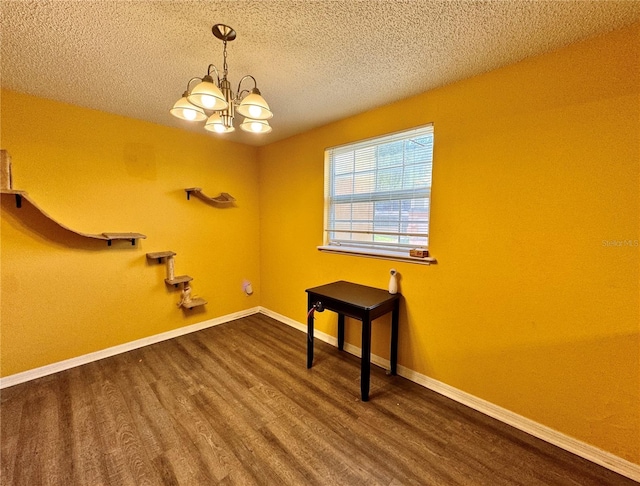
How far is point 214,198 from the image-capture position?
10.7 ft

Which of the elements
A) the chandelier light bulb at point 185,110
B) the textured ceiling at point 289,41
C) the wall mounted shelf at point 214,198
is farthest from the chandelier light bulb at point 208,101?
the wall mounted shelf at point 214,198

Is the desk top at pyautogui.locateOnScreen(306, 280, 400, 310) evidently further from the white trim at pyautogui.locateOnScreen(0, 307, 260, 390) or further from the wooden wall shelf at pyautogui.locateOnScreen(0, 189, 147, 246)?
the wooden wall shelf at pyautogui.locateOnScreen(0, 189, 147, 246)

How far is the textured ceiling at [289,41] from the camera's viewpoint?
4.09ft

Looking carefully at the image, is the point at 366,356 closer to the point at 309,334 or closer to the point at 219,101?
the point at 309,334

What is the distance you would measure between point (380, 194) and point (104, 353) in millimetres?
3090

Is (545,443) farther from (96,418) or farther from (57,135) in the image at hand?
(57,135)

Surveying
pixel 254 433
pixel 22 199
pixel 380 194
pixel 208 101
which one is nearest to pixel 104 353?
pixel 22 199

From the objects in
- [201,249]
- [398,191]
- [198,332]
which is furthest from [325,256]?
[198,332]

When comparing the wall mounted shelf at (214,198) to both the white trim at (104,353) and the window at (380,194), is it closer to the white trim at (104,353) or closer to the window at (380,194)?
the window at (380,194)

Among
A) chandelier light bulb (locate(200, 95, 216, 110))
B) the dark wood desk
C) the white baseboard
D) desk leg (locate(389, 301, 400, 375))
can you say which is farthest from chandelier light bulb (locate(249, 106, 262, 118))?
the white baseboard

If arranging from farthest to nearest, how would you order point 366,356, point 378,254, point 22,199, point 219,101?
point 378,254 → point 22,199 → point 366,356 → point 219,101

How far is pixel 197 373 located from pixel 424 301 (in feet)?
6.71

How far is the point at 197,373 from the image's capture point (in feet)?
7.53

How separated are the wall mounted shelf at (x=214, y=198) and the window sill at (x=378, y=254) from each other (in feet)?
4.56
